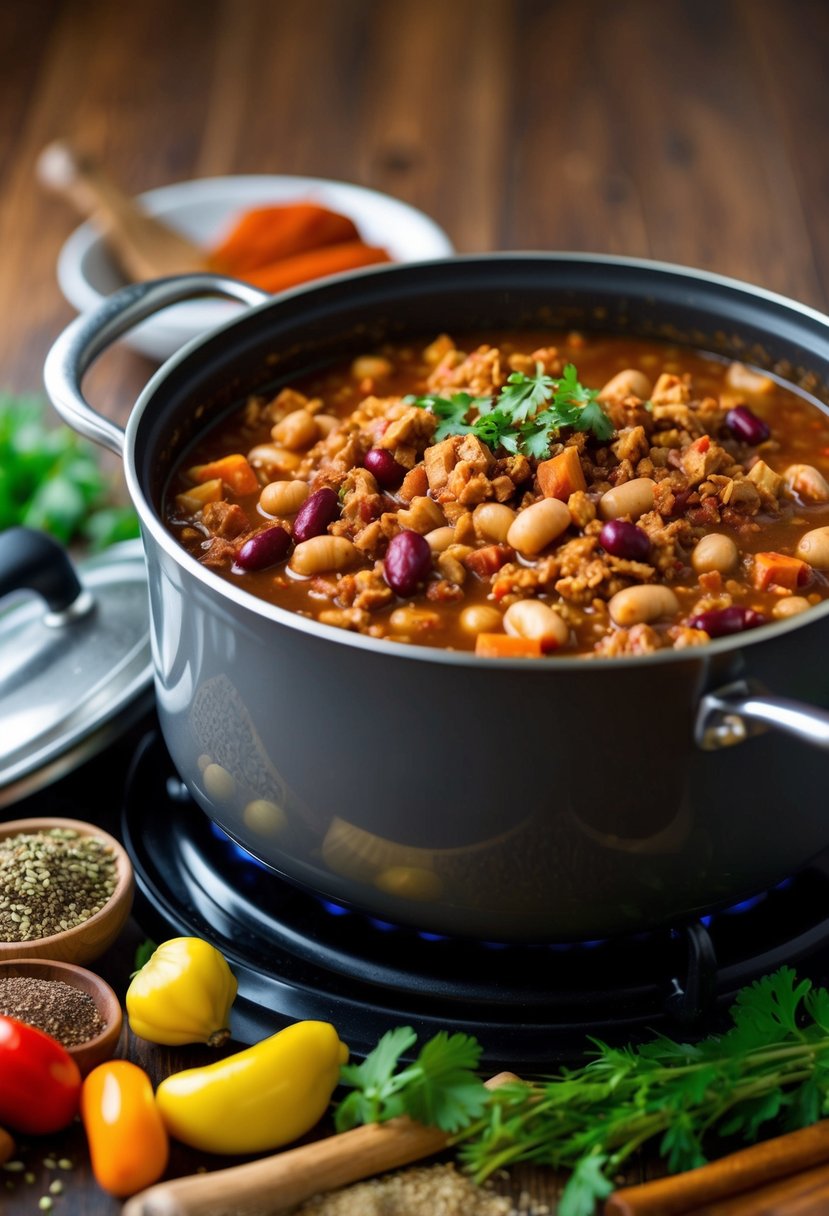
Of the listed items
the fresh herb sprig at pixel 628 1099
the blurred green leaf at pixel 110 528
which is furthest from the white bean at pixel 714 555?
the blurred green leaf at pixel 110 528

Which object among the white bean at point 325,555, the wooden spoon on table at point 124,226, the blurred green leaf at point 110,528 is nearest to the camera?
the white bean at point 325,555

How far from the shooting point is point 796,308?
280 centimetres

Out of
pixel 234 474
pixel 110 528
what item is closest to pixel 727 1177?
pixel 234 474

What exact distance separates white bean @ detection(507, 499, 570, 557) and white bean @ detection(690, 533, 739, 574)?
23cm

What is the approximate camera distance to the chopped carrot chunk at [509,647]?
85.3 inches

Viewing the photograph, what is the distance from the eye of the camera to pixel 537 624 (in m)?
2.19

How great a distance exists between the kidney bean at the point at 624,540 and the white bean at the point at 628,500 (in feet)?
0.30

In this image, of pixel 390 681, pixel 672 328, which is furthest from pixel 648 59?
pixel 390 681

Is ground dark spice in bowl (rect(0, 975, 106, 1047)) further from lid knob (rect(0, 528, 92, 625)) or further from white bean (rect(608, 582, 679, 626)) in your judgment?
white bean (rect(608, 582, 679, 626))

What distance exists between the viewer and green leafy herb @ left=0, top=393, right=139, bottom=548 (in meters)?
3.50

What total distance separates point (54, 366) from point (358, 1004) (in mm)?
1239

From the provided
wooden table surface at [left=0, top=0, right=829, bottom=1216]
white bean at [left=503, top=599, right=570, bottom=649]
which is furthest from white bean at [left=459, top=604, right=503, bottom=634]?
wooden table surface at [left=0, top=0, right=829, bottom=1216]

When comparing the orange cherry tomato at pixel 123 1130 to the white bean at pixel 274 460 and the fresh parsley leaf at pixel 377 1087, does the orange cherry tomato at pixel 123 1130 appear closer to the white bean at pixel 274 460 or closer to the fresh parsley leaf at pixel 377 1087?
the fresh parsley leaf at pixel 377 1087

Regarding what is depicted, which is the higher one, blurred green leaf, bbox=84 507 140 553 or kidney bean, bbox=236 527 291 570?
kidney bean, bbox=236 527 291 570
